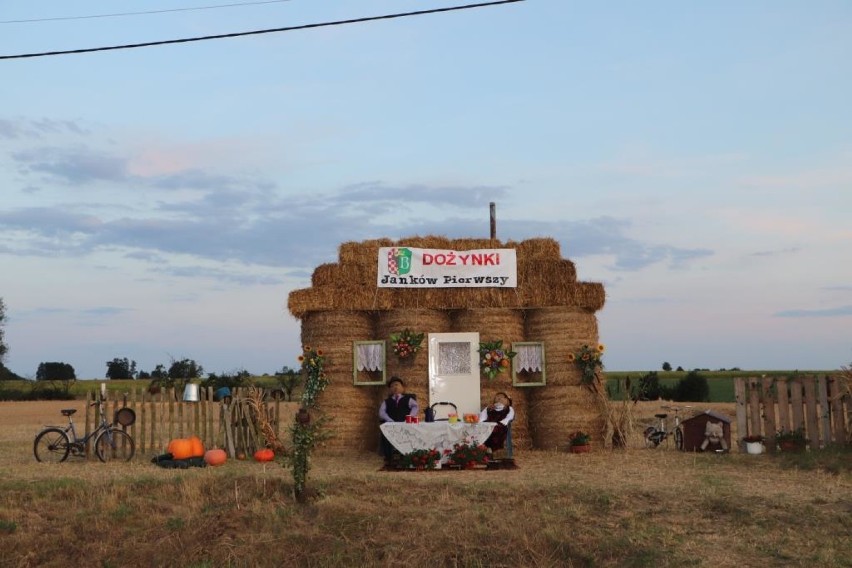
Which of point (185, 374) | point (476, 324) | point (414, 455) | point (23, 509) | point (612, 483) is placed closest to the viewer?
point (23, 509)

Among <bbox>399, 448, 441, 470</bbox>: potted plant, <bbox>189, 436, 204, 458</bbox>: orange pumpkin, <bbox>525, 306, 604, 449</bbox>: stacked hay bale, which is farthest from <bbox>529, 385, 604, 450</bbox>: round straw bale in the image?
<bbox>189, 436, 204, 458</bbox>: orange pumpkin

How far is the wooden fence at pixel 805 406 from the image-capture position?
17.2 m

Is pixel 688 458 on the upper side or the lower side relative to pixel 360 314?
lower

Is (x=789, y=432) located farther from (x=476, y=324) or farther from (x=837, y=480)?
(x=476, y=324)

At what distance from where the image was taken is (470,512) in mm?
11508

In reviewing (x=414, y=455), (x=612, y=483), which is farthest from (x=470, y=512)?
(x=414, y=455)

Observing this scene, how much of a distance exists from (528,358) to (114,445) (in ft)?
27.4

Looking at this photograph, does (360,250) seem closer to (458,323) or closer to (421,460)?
(458,323)

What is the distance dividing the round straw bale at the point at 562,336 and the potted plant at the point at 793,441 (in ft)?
13.1

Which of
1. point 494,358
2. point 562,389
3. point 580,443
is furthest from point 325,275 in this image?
point 580,443

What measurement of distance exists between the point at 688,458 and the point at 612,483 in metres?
4.31

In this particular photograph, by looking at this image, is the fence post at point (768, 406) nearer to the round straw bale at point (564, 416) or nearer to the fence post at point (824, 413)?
the fence post at point (824, 413)

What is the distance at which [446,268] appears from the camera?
19.1 metres

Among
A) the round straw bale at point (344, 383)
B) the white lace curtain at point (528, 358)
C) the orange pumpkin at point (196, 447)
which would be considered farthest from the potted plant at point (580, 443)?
the orange pumpkin at point (196, 447)
